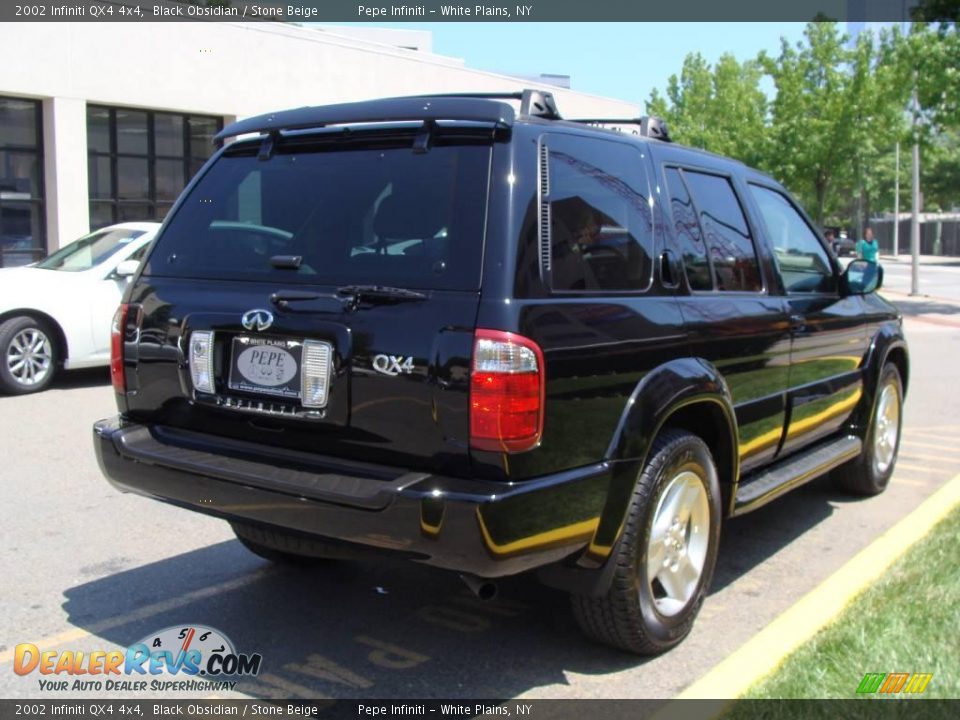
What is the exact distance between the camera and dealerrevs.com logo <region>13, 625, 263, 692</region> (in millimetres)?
3693

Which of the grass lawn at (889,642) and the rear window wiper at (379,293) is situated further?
the grass lawn at (889,642)

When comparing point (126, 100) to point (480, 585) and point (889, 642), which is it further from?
point (889, 642)

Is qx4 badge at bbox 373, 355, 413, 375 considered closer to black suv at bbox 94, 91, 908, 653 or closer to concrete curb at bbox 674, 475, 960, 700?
black suv at bbox 94, 91, 908, 653

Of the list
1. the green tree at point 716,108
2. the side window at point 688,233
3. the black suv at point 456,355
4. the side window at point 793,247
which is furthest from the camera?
the green tree at point 716,108

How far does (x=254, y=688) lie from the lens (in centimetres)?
365

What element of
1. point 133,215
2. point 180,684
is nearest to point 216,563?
point 180,684

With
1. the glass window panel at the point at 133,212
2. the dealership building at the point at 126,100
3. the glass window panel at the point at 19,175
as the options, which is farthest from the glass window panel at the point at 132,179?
the glass window panel at the point at 19,175

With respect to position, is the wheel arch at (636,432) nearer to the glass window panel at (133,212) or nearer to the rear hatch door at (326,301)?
the rear hatch door at (326,301)

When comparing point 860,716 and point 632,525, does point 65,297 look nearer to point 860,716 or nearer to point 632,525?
point 632,525

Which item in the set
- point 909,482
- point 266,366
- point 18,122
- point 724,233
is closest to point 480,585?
point 266,366

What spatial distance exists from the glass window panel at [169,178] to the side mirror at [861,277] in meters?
14.6

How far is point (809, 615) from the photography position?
4.35 metres

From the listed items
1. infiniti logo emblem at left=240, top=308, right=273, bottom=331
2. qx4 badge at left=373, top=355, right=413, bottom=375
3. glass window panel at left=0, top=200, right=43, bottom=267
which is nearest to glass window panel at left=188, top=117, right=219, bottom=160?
glass window panel at left=0, top=200, right=43, bottom=267

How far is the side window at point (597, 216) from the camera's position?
356 centimetres
